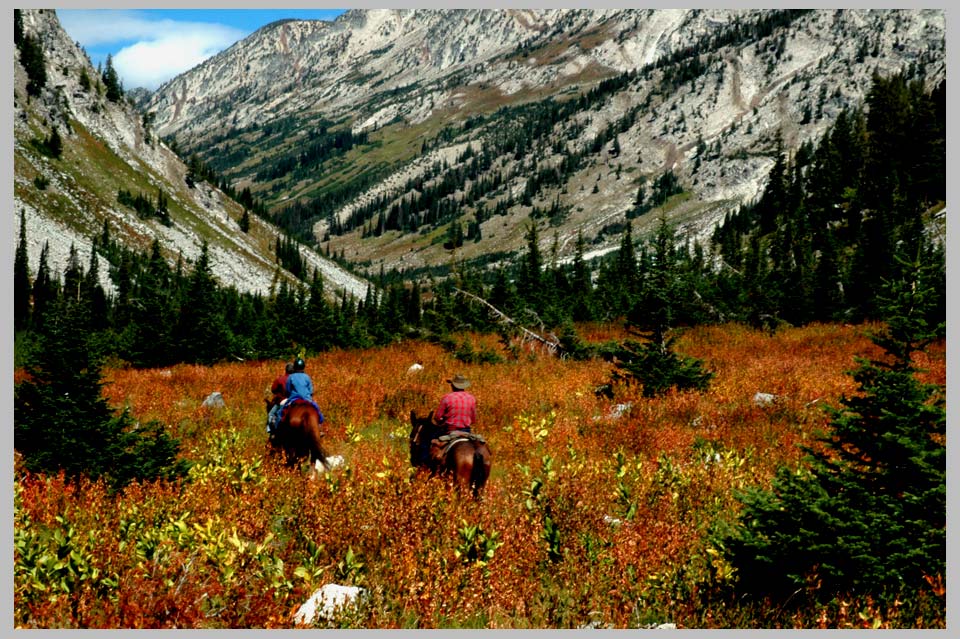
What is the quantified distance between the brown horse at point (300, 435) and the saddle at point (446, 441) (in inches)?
118

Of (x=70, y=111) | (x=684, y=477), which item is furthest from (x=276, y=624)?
(x=70, y=111)

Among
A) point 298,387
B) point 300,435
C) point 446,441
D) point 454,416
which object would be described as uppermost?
point 298,387

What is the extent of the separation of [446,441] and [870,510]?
628 cm

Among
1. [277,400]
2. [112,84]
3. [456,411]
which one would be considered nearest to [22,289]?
[112,84]

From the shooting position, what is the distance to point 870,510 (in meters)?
5.52

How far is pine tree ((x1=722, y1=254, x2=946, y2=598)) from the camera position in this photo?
17.5 feet

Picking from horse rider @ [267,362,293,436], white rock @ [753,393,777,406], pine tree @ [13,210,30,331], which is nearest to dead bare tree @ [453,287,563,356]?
white rock @ [753,393,777,406]

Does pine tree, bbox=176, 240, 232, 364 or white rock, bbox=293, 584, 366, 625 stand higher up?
pine tree, bbox=176, 240, 232, 364

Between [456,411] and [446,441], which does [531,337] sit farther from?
[446,441]

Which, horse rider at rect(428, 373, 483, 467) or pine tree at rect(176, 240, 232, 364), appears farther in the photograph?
pine tree at rect(176, 240, 232, 364)

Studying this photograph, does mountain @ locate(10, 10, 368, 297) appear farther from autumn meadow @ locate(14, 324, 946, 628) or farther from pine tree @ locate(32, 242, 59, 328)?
autumn meadow @ locate(14, 324, 946, 628)

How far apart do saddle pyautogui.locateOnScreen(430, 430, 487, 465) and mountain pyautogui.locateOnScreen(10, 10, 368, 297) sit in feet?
355

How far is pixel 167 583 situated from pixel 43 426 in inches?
260

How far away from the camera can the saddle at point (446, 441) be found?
10.1m
